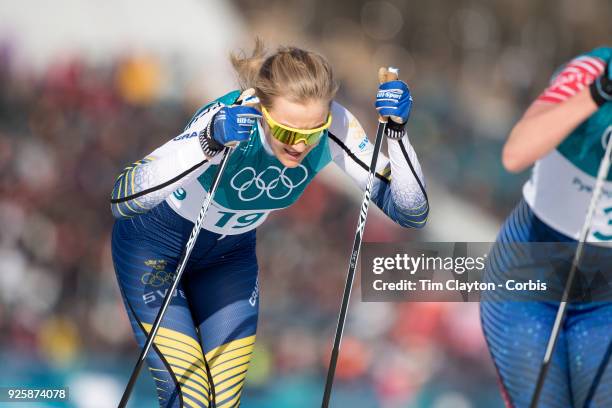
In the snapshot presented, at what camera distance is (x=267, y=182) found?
3484mm

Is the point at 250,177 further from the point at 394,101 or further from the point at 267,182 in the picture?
the point at 394,101

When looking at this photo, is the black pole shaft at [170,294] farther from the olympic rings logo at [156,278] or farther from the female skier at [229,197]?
the olympic rings logo at [156,278]

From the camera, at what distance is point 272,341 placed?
7.68 metres

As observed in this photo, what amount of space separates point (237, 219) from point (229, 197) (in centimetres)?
17

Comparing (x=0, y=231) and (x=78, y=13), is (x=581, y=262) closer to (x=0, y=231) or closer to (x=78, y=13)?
(x=0, y=231)

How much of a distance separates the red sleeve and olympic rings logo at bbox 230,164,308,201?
1046 mm

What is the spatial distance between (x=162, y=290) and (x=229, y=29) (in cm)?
747

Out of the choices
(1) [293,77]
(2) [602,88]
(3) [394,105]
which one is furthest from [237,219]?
(2) [602,88]

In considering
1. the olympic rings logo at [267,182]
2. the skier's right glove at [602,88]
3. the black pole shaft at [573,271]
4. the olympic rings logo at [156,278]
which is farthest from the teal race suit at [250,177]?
the skier's right glove at [602,88]

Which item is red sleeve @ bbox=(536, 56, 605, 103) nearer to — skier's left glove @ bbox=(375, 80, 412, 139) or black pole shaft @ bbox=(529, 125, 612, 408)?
black pole shaft @ bbox=(529, 125, 612, 408)

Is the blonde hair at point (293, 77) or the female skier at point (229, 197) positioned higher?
the blonde hair at point (293, 77)

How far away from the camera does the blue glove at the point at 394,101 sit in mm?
3369

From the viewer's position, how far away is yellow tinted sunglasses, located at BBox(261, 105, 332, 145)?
3215 millimetres

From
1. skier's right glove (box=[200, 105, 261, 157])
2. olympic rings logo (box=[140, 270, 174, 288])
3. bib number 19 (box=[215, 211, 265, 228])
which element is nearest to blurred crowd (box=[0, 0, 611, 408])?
olympic rings logo (box=[140, 270, 174, 288])
